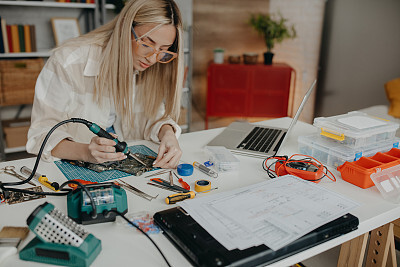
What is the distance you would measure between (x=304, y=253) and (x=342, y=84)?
305cm

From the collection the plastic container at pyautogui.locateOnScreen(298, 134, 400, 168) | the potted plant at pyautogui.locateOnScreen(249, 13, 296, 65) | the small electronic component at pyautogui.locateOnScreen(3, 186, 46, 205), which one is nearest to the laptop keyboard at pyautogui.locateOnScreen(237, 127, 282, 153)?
the plastic container at pyautogui.locateOnScreen(298, 134, 400, 168)

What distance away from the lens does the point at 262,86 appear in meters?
3.75

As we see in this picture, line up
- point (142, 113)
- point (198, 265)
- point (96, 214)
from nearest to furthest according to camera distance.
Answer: point (198, 265), point (96, 214), point (142, 113)

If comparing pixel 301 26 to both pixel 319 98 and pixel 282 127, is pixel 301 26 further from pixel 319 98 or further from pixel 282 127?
pixel 282 127

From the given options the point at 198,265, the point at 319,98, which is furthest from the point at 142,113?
the point at 319,98

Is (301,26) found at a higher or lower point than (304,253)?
higher

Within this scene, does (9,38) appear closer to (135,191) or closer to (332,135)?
(135,191)

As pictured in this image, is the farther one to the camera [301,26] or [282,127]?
[301,26]

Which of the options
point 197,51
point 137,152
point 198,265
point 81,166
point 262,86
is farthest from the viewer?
point 197,51

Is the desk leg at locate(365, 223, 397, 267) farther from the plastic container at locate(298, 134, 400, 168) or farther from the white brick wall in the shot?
the white brick wall

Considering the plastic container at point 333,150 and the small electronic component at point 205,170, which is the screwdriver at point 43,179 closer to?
the small electronic component at point 205,170

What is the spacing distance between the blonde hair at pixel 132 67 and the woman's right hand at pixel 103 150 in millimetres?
403

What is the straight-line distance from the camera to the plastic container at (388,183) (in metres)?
0.99

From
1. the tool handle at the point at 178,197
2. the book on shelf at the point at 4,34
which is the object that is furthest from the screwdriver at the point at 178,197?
the book on shelf at the point at 4,34
